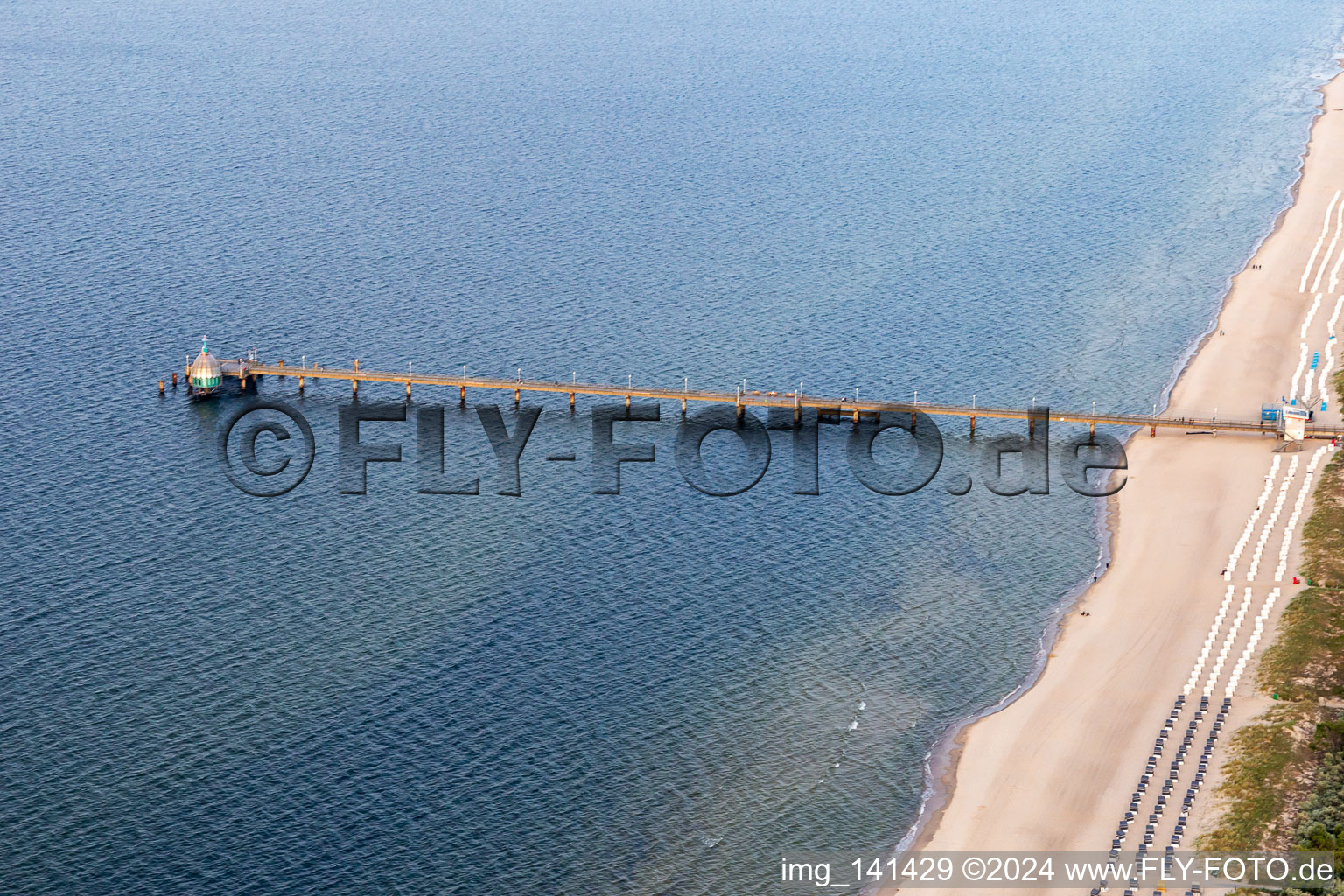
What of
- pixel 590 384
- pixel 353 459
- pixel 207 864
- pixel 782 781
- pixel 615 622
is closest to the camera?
pixel 207 864

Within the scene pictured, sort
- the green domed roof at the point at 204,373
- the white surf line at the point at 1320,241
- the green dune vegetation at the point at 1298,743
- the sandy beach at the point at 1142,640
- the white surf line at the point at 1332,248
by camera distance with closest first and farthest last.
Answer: the green dune vegetation at the point at 1298,743, the sandy beach at the point at 1142,640, the green domed roof at the point at 204,373, the white surf line at the point at 1332,248, the white surf line at the point at 1320,241

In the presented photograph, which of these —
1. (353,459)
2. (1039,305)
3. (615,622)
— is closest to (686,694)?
(615,622)

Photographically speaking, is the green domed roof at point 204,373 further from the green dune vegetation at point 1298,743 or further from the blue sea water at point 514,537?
the green dune vegetation at point 1298,743

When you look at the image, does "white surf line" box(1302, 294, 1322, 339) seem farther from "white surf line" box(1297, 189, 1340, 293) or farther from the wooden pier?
the wooden pier

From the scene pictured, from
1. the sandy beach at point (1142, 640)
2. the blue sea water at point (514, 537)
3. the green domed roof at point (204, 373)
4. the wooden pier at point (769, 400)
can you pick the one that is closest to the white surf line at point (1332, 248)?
the blue sea water at point (514, 537)

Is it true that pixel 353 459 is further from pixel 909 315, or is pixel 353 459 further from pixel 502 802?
pixel 909 315

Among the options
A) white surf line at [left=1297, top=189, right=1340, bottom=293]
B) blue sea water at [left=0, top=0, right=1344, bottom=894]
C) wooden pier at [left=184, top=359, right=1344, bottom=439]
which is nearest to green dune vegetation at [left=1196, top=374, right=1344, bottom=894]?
blue sea water at [left=0, top=0, right=1344, bottom=894]
